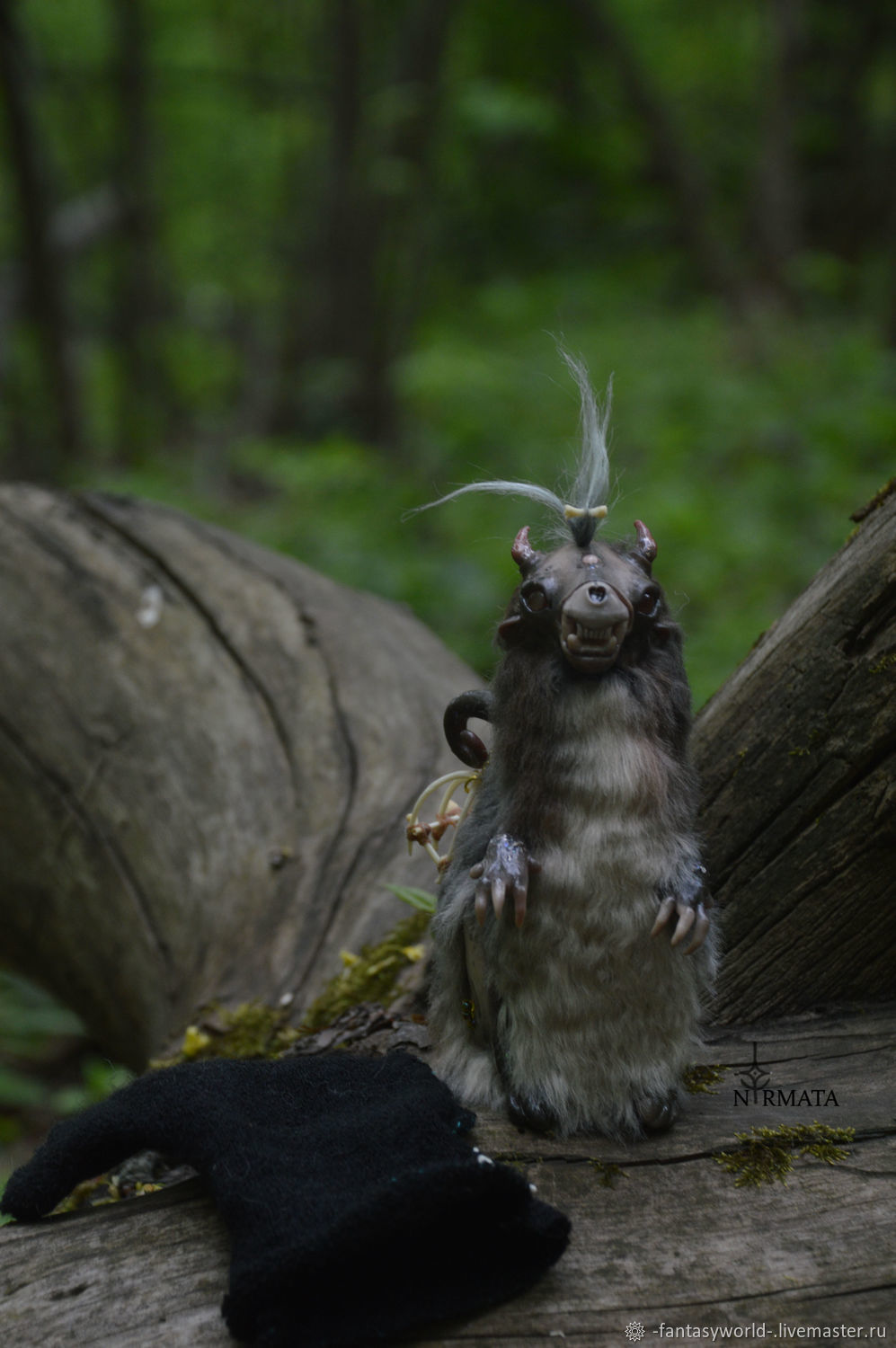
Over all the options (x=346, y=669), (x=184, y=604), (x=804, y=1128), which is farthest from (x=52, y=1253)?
(x=184, y=604)

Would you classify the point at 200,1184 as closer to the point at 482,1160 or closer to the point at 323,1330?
the point at 323,1330

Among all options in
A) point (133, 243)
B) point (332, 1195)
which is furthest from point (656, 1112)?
point (133, 243)

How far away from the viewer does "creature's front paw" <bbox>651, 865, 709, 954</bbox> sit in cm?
174

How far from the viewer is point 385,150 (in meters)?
8.55

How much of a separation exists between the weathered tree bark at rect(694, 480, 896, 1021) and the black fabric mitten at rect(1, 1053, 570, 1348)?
825 mm

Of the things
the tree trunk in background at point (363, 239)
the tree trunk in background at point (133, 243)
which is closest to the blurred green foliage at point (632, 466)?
the tree trunk in background at point (363, 239)

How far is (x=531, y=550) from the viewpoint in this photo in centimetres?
193

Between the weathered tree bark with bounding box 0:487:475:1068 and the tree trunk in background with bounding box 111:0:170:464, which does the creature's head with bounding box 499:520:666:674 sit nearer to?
the weathered tree bark with bounding box 0:487:475:1068

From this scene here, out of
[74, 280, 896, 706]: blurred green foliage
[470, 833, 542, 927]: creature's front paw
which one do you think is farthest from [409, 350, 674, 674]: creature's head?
[74, 280, 896, 706]: blurred green foliage

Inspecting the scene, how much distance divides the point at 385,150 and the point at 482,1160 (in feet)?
27.7

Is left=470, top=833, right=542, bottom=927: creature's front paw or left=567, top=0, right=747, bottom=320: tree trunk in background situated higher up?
left=567, top=0, right=747, bottom=320: tree trunk in background

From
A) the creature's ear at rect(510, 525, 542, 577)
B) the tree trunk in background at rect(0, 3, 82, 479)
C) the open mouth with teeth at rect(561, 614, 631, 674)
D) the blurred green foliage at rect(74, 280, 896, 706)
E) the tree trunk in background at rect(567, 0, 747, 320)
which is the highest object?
the tree trunk in background at rect(567, 0, 747, 320)

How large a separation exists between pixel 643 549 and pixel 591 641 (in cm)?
27

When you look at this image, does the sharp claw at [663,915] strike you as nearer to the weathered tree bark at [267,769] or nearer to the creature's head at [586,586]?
the creature's head at [586,586]
